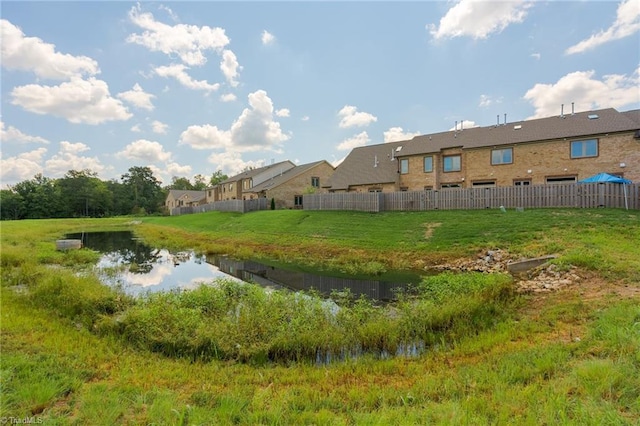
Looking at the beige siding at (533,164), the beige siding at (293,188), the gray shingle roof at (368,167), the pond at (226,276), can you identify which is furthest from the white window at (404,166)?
the pond at (226,276)

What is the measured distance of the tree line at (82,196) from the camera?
2815 inches

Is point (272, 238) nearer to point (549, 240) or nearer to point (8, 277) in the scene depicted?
point (8, 277)

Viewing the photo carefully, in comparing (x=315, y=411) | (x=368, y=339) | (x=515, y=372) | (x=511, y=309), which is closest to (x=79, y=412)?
(x=315, y=411)

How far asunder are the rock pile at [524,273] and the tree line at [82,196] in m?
83.3

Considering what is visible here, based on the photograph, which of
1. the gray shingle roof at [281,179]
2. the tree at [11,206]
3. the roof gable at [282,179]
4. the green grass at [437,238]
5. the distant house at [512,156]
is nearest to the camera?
the green grass at [437,238]

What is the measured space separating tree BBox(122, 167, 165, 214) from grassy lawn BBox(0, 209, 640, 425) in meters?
87.9

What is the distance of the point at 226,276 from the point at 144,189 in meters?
96.5

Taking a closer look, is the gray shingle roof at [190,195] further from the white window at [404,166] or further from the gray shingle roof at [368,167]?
the white window at [404,166]

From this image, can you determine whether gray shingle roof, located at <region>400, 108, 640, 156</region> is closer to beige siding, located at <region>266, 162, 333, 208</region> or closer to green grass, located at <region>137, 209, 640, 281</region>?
green grass, located at <region>137, 209, 640, 281</region>

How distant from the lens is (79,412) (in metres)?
3.92

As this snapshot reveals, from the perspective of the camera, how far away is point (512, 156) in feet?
86.4

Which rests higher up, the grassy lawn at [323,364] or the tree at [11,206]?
the tree at [11,206]

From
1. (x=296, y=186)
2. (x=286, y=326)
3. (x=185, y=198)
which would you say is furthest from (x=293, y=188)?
(x=185, y=198)

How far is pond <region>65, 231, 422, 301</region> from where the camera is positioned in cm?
1246
